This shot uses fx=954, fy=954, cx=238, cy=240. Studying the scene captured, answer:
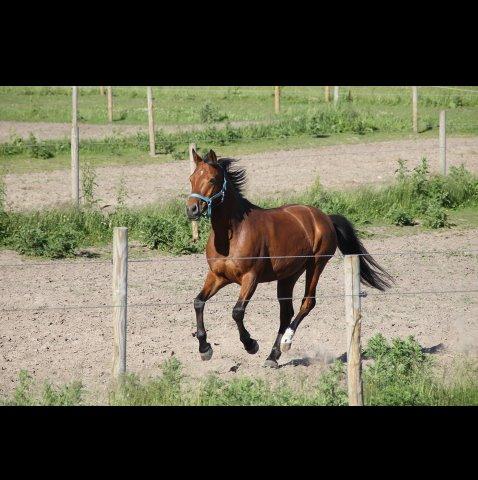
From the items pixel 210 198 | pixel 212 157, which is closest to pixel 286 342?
pixel 210 198

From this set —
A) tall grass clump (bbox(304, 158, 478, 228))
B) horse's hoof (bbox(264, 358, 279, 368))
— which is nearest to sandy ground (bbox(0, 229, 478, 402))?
horse's hoof (bbox(264, 358, 279, 368))

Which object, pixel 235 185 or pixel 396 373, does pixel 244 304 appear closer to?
pixel 235 185

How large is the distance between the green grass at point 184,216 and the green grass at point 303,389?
15.8ft

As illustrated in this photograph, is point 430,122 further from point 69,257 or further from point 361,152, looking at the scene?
point 69,257

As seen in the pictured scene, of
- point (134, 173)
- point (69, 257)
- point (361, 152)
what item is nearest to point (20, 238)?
point (69, 257)

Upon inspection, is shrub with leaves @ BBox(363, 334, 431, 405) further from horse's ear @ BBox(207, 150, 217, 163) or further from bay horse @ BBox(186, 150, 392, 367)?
horse's ear @ BBox(207, 150, 217, 163)

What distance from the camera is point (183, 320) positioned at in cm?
1036

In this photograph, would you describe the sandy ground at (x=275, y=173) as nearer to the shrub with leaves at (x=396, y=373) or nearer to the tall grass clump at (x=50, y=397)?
the tall grass clump at (x=50, y=397)

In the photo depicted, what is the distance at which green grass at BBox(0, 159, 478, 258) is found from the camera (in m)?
13.1

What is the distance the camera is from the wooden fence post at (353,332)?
24.0 feet

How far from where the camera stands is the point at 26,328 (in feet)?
32.3

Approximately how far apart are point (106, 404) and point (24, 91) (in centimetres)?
2612

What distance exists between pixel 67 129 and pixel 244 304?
616 inches

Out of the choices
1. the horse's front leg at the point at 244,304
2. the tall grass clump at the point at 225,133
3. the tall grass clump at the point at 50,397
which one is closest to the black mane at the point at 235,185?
the horse's front leg at the point at 244,304
